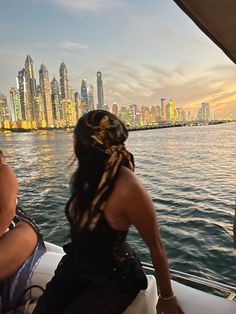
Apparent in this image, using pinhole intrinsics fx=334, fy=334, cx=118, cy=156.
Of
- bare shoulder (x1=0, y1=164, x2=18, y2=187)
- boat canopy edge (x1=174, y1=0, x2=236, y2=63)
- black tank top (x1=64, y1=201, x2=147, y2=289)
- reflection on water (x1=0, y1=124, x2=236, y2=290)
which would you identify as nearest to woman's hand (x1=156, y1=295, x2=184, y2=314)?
black tank top (x1=64, y1=201, x2=147, y2=289)

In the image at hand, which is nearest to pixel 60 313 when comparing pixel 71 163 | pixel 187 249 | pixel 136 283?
pixel 136 283

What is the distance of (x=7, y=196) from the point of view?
1872 mm

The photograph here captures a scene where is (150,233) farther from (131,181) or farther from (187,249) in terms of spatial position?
(187,249)

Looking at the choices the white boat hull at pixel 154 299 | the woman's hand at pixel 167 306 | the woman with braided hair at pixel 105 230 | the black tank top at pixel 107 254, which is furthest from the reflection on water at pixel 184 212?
the woman's hand at pixel 167 306

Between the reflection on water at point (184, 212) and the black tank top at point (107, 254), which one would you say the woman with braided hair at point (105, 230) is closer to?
the black tank top at point (107, 254)

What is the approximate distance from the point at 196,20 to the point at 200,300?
5.30 feet

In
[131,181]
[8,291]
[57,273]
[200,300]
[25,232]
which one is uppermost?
[131,181]

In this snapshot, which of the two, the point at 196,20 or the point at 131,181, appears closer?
the point at 131,181

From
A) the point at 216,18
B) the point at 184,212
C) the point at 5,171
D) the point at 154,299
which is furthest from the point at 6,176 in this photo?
the point at 184,212

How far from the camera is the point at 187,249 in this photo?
26.1 feet

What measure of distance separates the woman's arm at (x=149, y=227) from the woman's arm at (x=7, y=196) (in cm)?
71

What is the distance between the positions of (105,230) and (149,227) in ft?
0.72

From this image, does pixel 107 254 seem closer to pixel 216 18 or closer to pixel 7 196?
pixel 7 196

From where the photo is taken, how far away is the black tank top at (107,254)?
1.59 m
